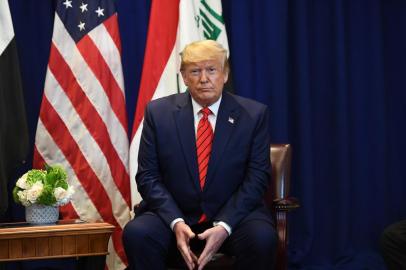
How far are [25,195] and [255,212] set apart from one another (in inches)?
51.1

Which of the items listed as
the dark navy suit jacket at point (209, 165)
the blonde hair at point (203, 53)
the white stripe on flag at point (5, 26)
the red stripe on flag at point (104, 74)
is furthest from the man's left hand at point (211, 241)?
the white stripe on flag at point (5, 26)

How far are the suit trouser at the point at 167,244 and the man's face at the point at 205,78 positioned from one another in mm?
709

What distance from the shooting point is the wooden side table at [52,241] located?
3379 mm

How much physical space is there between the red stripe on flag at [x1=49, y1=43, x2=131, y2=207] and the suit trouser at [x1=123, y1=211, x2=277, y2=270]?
1.14m

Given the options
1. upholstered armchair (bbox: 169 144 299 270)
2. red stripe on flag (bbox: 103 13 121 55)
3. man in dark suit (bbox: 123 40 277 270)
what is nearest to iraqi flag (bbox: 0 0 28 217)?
red stripe on flag (bbox: 103 13 121 55)

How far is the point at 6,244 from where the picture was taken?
3375 millimetres

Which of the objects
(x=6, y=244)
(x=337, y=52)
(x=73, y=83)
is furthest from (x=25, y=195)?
(x=337, y=52)

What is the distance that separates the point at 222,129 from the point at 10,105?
1.46 m

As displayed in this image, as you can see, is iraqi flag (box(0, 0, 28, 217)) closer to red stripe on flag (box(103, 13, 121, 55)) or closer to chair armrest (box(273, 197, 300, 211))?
red stripe on flag (box(103, 13, 121, 55))

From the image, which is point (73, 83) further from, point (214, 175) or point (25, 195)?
point (214, 175)

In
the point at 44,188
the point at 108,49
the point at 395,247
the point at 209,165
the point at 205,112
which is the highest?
the point at 108,49

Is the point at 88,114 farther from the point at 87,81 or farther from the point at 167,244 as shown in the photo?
the point at 167,244

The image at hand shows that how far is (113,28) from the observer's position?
4.19 meters

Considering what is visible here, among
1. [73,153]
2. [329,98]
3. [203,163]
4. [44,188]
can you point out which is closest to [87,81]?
[73,153]
